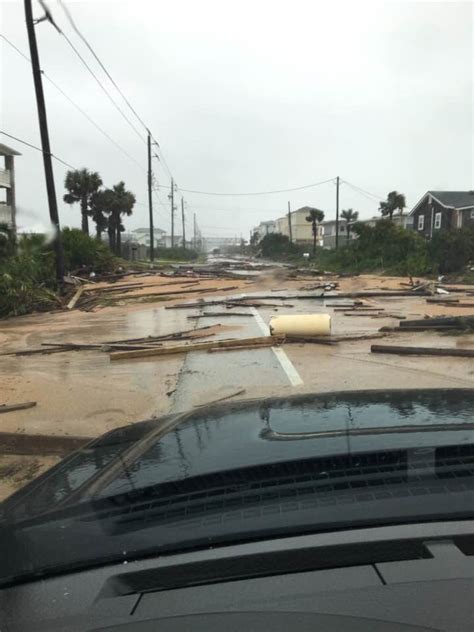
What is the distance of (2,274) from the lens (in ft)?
64.9

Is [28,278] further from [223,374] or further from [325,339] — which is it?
[223,374]

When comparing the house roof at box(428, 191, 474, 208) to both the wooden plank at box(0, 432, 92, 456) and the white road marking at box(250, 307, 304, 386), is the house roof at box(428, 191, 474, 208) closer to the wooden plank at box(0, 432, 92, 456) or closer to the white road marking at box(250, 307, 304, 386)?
the white road marking at box(250, 307, 304, 386)

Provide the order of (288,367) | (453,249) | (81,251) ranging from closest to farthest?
(288,367)
(453,249)
(81,251)

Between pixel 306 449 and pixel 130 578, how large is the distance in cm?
98

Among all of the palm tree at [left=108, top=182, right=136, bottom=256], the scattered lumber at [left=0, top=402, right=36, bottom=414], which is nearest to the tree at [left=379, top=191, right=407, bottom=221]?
the palm tree at [left=108, top=182, right=136, bottom=256]

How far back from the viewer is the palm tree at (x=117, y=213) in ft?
226

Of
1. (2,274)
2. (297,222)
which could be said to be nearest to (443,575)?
(2,274)

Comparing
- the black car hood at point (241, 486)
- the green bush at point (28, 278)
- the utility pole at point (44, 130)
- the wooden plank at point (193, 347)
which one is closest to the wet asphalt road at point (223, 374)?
the wooden plank at point (193, 347)

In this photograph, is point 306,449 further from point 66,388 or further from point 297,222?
point 297,222

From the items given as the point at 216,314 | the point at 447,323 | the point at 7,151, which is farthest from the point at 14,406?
the point at 7,151

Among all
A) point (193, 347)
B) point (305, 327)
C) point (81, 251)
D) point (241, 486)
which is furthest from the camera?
point (81, 251)

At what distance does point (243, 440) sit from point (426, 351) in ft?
26.5

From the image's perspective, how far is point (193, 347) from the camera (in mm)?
11320

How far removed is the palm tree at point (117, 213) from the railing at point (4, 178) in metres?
13.9
